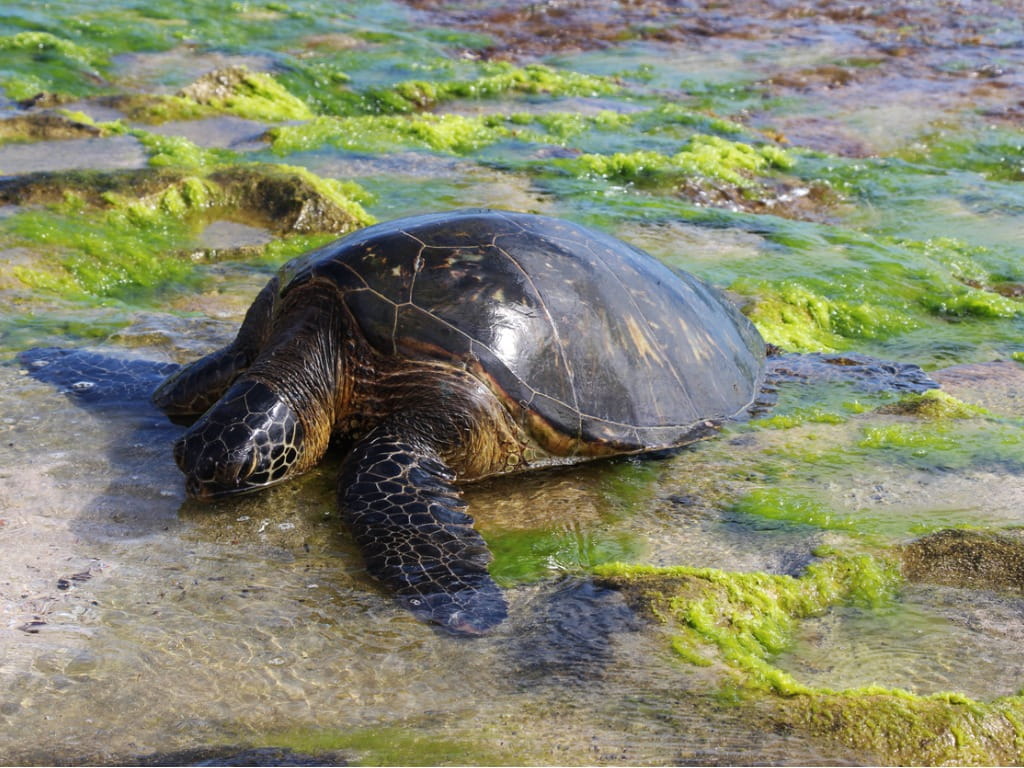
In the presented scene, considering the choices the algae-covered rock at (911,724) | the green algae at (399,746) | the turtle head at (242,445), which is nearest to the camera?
the green algae at (399,746)

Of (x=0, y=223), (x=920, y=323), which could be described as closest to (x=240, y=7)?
(x=0, y=223)

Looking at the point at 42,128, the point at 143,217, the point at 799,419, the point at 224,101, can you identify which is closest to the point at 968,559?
the point at 799,419

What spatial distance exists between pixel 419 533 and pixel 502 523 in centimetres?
50

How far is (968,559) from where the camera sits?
3.96 meters

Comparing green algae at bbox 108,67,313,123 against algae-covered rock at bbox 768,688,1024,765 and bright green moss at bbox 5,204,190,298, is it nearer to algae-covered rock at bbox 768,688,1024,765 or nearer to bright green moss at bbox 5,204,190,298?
bright green moss at bbox 5,204,190,298

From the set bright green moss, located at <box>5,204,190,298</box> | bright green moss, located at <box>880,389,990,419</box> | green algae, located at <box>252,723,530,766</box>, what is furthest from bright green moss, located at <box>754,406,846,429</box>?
bright green moss, located at <box>5,204,190,298</box>

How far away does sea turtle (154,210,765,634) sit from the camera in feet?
13.8

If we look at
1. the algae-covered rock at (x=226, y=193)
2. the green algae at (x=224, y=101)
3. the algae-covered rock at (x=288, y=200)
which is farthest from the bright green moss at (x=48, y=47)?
the algae-covered rock at (x=288, y=200)

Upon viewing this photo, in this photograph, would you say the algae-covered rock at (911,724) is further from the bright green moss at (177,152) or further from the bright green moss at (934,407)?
the bright green moss at (177,152)

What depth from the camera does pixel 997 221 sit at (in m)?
11.0

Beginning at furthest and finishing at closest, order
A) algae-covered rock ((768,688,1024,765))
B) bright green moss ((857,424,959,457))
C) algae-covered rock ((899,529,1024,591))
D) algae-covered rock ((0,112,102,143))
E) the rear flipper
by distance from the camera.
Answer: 1. algae-covered rock ((0,112,102,143))
2. the rear flipper
3. bright green moss ((857,424,959,457))
4. algae-covered rock ((899,529,1024,591))
5. algae-covered rock ((768,688,1024,765))

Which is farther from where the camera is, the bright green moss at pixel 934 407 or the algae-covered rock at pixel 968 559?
the bright green moss at pixel 934 407

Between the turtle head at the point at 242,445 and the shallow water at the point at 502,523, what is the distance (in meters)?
0.11

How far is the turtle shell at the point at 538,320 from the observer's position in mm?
4578
